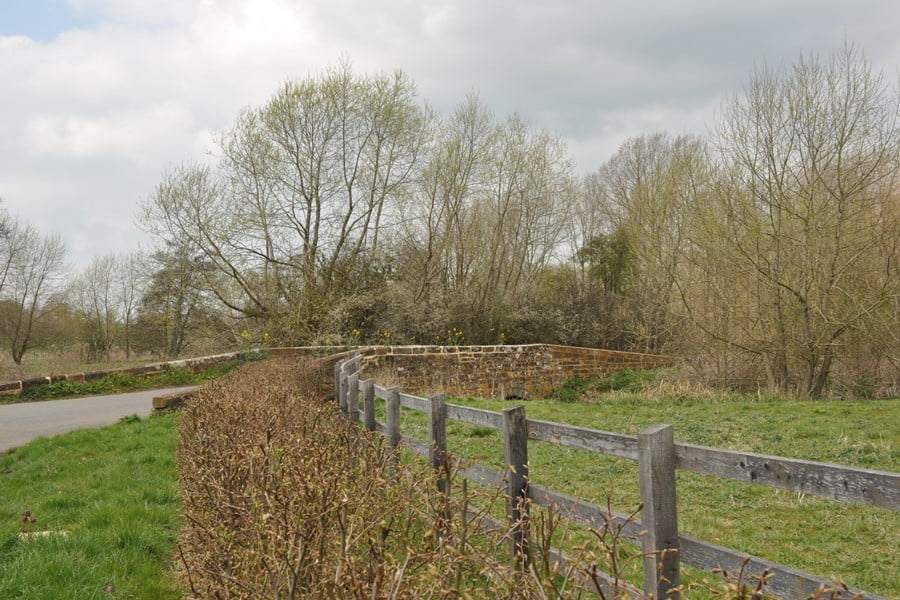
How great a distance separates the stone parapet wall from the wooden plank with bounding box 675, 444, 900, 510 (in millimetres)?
13376

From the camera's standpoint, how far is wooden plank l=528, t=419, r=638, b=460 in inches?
129

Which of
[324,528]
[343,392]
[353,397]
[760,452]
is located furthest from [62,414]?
[324,528]

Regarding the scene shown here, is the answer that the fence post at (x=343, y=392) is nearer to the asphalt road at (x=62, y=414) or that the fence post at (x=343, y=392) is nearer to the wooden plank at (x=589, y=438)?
the asphalt road at (x=62, y=414)

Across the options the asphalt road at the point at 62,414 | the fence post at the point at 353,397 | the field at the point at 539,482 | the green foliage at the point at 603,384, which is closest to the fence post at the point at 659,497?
the field at the point at 539,482

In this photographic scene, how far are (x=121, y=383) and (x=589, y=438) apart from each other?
1543 cm

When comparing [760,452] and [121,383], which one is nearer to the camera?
[760,452]

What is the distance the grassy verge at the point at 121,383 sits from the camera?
14.8 meters

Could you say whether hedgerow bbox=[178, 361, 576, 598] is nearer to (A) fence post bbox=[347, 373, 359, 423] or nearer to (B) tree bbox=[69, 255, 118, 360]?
(A) fence post bbox=[347, 373, 359, 423]

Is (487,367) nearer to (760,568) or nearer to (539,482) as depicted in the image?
(539,482)

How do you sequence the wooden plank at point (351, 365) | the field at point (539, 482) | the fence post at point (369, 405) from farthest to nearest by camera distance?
the wooden plank at point (351, 365), the fence post at point (369, 405), the field at point (539, 482)

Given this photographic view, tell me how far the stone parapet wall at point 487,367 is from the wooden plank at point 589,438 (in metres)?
12.2

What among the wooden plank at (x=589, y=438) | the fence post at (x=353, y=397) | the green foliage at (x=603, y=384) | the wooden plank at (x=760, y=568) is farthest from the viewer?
the green foliage at (x=603, y=384)

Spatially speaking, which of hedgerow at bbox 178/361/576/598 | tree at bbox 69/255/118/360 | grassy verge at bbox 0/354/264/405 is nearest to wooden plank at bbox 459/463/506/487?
hedgerow at bbox 178/361/576/598

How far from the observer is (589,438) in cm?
355
